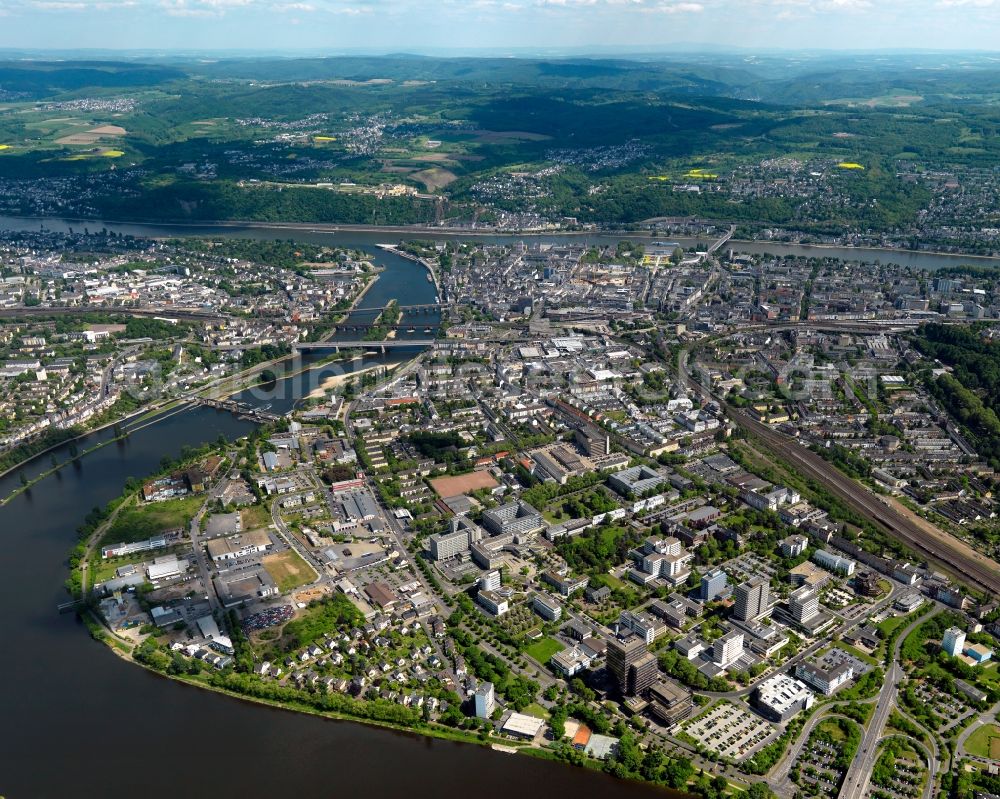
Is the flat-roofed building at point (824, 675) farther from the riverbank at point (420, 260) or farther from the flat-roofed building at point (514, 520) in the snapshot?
the riverbank at point (420, 260)

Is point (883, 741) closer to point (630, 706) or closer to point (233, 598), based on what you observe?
point (630, 706)

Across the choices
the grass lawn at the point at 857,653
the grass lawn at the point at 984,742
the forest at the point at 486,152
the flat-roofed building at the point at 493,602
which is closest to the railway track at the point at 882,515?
the grass lawn at the point at 857,653

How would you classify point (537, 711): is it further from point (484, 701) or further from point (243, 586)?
point (243, 586)

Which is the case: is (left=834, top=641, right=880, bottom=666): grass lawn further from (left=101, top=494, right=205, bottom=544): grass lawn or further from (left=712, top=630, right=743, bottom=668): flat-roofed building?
(left=101, top=494, right=205, bottom=544): grass lawn

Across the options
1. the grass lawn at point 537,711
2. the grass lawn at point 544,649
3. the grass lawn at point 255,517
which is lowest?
the grass lawn at point 537,711

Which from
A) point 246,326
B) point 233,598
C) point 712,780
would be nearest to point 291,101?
point 246,326
